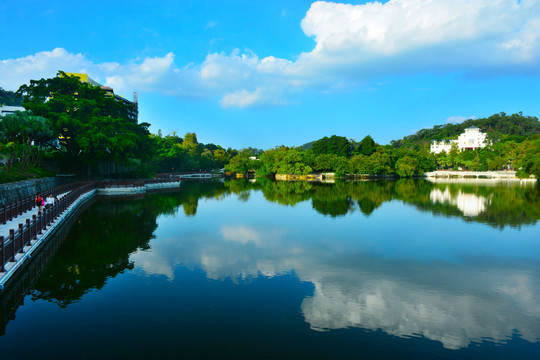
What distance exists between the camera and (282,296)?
955cm

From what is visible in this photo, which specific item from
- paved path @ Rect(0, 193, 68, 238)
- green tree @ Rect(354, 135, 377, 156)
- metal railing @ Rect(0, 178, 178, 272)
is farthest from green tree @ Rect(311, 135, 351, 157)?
paved path @ Rect(0, 193, 68, 238)

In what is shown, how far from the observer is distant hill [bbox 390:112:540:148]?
409ft

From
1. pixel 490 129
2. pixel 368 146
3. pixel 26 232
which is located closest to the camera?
pixel 26 232

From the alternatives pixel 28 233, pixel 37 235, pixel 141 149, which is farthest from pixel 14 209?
pixel 141 149

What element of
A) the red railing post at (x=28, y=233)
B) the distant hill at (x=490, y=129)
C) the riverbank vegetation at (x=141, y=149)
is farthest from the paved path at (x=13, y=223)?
the distant hill at (x=490, y=129)

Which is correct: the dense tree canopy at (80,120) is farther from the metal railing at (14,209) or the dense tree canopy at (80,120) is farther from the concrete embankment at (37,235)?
the metal railing at (14,209)

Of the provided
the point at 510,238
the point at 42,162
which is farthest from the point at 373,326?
the point at 42,162

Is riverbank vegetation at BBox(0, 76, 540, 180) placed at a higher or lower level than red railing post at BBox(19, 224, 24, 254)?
higher

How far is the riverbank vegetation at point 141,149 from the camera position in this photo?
3288 cm

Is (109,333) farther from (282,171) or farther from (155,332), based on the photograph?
(282,171)

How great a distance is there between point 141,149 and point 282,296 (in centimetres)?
3816

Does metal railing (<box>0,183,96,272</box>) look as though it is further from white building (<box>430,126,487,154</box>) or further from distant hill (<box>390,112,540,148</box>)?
white building (<box>430,126,487,154</box>)

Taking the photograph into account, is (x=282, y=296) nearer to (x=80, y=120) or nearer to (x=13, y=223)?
(x=13, y=223)

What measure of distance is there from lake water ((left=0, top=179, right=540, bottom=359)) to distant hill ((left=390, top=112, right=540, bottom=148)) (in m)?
115
